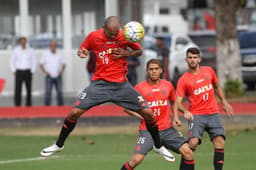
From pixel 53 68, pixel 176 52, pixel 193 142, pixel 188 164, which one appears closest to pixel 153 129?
pixel 188 164

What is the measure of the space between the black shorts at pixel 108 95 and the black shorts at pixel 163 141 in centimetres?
49

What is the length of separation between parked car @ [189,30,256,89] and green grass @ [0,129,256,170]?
1082cm

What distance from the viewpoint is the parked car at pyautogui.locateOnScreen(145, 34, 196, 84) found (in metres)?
35.2

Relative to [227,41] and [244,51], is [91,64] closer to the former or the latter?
[227,41]

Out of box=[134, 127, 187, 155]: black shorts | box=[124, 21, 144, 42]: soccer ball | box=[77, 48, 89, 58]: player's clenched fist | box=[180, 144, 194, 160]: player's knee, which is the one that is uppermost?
box=[124, 21, 144, 42]: soccer ball

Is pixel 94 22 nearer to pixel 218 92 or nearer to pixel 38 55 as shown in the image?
pixel 38 55

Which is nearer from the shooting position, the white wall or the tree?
the tree

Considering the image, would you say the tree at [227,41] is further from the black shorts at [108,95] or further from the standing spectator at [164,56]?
the black shorts at [108,95]

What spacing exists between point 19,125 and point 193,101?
8.82 m

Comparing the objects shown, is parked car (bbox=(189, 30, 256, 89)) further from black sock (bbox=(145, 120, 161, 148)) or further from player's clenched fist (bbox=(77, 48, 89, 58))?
black sock (bbox=(145, 120, 161, 148))

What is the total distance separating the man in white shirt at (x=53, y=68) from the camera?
26.1 metres

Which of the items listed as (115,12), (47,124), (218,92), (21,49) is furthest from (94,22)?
(218,92)

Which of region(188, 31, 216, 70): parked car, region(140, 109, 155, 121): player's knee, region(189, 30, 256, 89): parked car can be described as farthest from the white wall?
region(140, 109, 155, 121): player's knee

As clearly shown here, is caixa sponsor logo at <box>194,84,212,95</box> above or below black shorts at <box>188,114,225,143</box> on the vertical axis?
above
